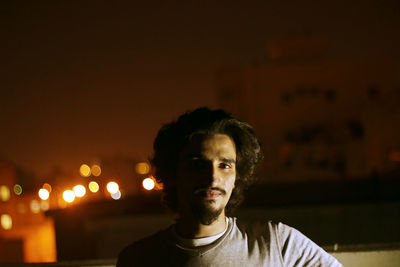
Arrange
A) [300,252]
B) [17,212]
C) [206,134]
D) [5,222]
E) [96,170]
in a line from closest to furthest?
[300,252] < [206,134] < [5,222] < [17,212] < [96,170]

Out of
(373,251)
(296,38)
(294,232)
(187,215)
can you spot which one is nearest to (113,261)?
(187,215)

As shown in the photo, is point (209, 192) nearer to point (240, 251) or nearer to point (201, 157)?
point (201, 157)

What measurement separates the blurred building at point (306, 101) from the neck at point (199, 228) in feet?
84.0

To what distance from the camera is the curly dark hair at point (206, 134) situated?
236 centimetres

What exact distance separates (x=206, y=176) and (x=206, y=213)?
191mm

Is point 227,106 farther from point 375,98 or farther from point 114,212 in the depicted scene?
point 114,212

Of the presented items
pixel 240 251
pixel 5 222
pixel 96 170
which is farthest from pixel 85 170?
pixel 240 251

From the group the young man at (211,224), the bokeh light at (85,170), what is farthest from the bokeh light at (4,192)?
the young man at (211,224)

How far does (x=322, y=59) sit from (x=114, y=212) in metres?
26.8

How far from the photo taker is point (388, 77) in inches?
1230

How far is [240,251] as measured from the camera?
83.3 inches

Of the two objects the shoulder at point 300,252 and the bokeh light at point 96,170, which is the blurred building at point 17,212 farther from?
the shoulder at point 300,252

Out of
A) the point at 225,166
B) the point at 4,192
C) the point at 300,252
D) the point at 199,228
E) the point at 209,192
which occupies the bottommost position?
the point at 4,192

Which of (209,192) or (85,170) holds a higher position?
(209,192)
